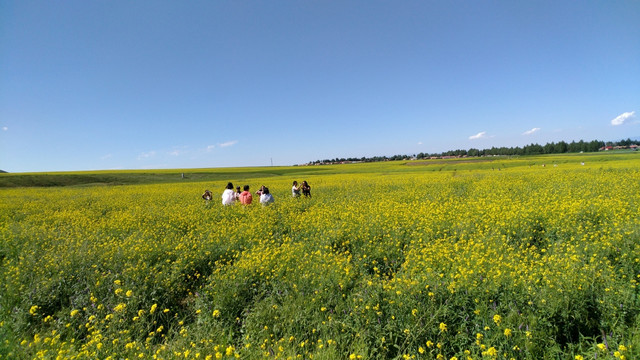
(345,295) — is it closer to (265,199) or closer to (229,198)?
(265,199)

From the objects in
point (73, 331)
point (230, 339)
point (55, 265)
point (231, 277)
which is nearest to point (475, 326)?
point (230, 339)

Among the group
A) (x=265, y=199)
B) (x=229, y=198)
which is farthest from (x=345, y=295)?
(x=229, y=198)

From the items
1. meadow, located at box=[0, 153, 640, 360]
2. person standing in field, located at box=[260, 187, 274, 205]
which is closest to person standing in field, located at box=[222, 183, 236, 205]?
person standing in field, located at box=[260, 187, 274, 205]

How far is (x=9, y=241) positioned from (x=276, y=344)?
31.1 feet

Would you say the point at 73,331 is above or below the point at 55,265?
below

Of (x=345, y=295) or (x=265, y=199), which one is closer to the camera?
(x=345, y=295)

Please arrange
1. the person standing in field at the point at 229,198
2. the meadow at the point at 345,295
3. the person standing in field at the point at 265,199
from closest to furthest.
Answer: the meadow at the point at 345,295 → the person standing in field at the point at 265,199 → the person standing in field at the point at 229,198

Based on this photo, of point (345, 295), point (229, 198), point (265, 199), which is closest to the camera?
point (345, 295)

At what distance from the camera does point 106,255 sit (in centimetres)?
583

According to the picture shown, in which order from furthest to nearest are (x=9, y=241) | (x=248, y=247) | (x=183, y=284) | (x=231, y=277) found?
(x=9, y=241) → (x=248, y=247) → (x=183, y=284) → (x=231, y=277)

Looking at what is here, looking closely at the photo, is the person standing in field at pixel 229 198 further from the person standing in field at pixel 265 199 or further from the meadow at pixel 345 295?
the meadow at pixel 345 295

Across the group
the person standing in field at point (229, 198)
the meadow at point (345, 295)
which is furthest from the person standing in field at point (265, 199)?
the meadow at point (345, 295)

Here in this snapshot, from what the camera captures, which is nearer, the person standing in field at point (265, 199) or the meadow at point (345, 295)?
the meadow at point (345, 295)

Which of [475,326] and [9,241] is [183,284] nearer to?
[475,326]
